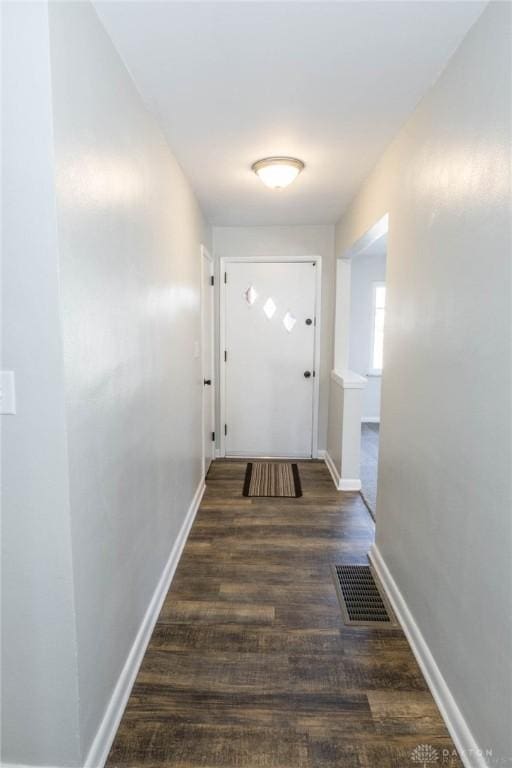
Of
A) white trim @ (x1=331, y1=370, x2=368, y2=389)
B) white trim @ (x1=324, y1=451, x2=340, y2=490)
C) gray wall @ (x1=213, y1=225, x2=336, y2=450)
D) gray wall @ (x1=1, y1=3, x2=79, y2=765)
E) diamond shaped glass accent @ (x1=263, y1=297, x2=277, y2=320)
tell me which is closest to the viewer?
gray wall @ (x1=1, y1=3, x2=79, y2=765)

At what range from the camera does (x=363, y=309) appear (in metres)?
5.91

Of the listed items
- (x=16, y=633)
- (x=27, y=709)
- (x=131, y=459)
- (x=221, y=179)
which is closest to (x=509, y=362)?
(x=131, y=459)

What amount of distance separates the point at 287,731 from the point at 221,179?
9.31 feet

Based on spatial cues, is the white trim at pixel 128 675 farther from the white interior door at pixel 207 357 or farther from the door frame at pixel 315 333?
the door frame at pixel 315 333

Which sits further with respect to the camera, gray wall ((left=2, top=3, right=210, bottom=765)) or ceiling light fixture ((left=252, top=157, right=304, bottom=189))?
ceiling light fixture ((left=252, top=157, right=304, bottom=189))

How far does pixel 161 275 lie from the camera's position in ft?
6.94

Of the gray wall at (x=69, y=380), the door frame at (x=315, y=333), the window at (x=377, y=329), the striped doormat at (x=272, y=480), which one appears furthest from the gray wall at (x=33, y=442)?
the window at (x=377, y=329)

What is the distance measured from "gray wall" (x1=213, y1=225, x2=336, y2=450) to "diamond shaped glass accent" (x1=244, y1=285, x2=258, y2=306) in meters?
0.31

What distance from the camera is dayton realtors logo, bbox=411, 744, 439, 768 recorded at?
134cm

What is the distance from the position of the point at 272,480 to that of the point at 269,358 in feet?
4.02

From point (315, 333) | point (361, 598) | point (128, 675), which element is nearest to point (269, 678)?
point (128, 675)

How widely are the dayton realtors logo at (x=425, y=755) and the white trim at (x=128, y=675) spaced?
98 centimetres

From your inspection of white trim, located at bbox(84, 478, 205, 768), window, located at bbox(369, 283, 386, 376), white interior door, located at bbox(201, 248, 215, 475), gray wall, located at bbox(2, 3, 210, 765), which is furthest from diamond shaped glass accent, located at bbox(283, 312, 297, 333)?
gray wall, located at bbox(2, 3, 210, 765)

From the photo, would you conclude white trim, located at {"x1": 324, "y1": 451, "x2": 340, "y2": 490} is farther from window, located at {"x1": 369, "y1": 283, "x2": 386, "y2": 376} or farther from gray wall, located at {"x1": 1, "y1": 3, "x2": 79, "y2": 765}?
gray wall, located at {"x1": 1, "y1": 3, "x2": 79, "y2": 765}
